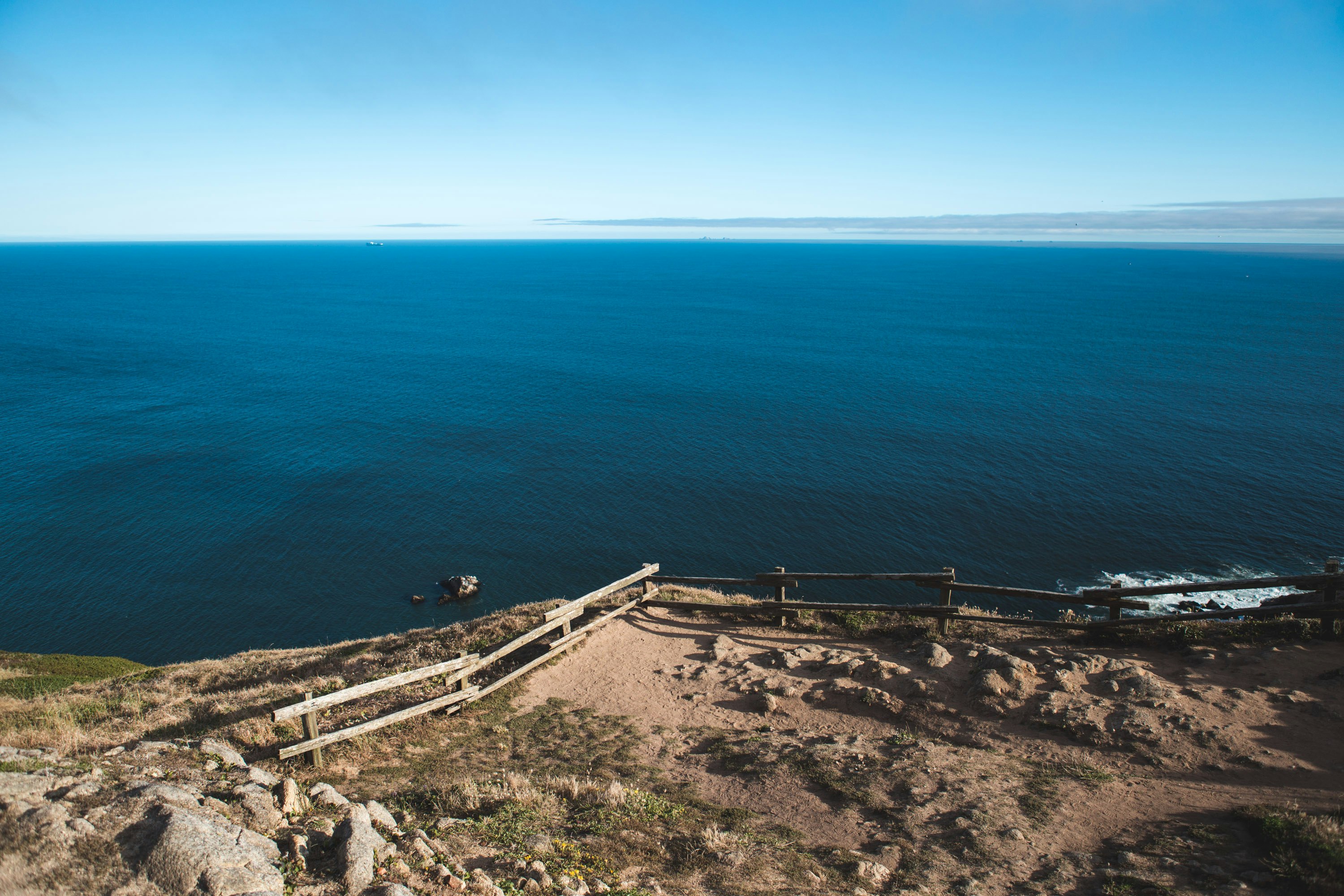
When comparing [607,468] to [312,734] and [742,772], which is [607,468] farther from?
Answer: [742,772]

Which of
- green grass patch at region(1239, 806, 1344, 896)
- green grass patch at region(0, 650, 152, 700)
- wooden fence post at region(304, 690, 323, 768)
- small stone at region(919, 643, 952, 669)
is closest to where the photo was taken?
green grass patch at region(1239, 806, 1344, 896)

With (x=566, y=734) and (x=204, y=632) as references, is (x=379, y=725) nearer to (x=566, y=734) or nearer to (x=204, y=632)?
(x=566, y=734)

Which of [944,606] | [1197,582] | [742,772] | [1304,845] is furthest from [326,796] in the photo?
[1197,582]

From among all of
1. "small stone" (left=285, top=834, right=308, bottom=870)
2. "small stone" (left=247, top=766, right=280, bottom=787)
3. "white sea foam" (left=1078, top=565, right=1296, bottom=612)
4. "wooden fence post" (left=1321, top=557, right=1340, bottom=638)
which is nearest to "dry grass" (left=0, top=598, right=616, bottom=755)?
"small stone" (left=247, top=766, right=280, bottom=787)

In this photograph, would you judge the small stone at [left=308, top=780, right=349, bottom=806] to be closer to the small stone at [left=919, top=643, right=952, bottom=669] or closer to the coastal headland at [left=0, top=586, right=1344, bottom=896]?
the coastal headland at [left=0, top=586, right=1344, bottom=896]

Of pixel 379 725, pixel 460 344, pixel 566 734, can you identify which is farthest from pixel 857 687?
pixel 460 344
